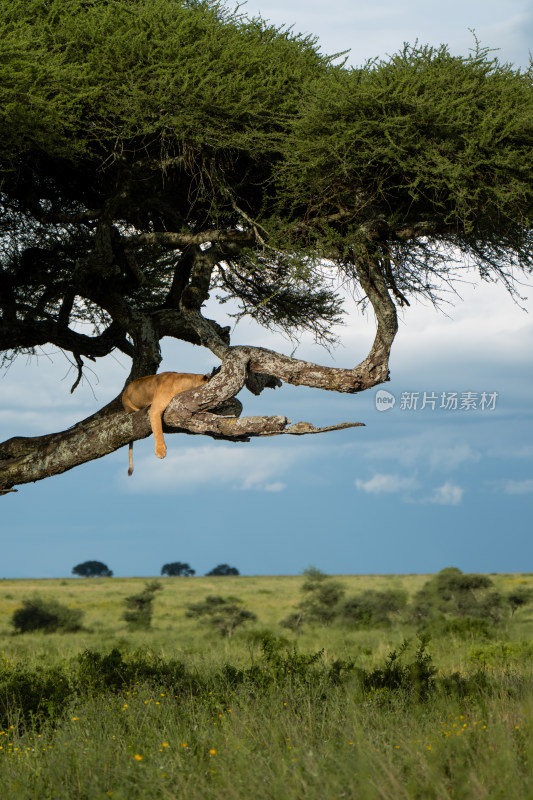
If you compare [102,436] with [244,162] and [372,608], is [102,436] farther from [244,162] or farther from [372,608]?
[372,608]

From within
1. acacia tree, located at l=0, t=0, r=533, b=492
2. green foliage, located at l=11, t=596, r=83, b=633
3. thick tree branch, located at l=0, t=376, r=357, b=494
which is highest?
acacia tree, located at l=0, t=0, r=533, b=492

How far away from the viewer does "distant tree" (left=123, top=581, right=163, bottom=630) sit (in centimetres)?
2700

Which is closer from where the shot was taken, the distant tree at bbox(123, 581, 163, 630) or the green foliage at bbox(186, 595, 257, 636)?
the green foliage at bbox(186, 595, 257, 636)

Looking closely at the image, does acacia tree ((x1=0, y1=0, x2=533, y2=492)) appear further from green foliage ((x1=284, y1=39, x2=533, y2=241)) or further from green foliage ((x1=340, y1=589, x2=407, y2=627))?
green foliage ((x1=340, y1=589, x2=407, y2=627))

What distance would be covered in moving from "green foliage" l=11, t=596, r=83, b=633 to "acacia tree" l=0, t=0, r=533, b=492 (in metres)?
17.6

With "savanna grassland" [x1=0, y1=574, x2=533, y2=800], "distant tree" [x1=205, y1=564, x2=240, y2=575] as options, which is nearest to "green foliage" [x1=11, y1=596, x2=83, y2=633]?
"savanna grassland" [x1=0, y1=574, x2=533, y2=800]

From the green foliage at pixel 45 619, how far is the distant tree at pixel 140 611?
5.83 ft

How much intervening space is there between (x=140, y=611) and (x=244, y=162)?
21.3 m

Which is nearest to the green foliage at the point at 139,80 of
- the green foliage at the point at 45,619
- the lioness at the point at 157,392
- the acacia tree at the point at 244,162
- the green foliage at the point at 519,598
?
the acacia tree at the point at 244,162

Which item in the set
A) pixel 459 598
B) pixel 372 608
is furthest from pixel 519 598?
pixel 372 608

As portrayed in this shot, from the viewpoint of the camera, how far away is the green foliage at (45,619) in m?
26.6

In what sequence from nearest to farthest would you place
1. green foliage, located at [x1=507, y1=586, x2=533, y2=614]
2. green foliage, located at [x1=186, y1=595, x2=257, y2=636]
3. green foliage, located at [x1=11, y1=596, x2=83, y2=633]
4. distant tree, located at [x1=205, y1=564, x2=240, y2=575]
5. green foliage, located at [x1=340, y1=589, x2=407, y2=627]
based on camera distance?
1. green foliage, located at [x1=186, y1=595, x2=257, y2=636]
2. green foliage, located at [x1=340, y1=589, x2=407, y2=627]
3. green foliage, located at [x1=11, y1=596, x2=83, y2=633]
4. green foliage, located at [x1=507, y1=586, x2=533, y2=614]
5. distant tree, located at [x1=205, y1=564, x2=240, y2=575]

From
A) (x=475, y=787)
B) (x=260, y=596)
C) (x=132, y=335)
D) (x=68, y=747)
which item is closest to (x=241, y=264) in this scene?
(x=132, y=335)

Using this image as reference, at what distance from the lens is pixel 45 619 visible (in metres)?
26.9
